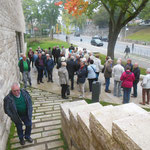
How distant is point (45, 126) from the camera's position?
15.4 ft

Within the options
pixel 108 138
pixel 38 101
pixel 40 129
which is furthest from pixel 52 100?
pixel 108 138

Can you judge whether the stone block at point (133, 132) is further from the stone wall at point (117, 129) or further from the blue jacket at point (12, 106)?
the blue jacket at point (12, 106)

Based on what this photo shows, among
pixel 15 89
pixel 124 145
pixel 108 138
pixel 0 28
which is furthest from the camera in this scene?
pixel 0 28

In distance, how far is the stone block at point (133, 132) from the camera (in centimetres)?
134

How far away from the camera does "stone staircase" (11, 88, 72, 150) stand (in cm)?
390

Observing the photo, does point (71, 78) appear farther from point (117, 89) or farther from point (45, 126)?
point (45, 126)

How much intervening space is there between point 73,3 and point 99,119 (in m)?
12.8

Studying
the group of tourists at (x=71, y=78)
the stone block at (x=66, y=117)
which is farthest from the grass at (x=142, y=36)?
the stone block at (x=66, y=117)

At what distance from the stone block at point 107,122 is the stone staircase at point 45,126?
90.5 inches

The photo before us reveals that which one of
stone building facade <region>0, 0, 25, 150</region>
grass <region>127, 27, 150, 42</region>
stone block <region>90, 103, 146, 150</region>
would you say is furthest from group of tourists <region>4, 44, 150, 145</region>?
grass <region>127, 27, 150, 42</region>

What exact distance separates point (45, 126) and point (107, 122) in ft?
10.7

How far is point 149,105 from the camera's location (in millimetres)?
6582

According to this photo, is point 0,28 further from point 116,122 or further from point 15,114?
point 116,122

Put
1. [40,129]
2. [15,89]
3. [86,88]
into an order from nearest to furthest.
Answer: [15,89] → [40,129] → [86,88]
